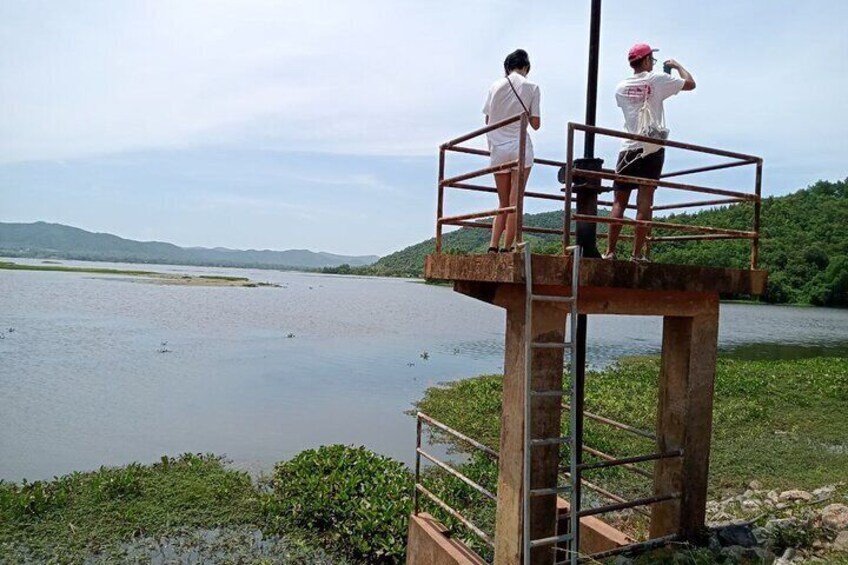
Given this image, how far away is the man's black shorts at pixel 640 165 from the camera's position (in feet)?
18.2

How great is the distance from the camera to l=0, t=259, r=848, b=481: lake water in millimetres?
16234

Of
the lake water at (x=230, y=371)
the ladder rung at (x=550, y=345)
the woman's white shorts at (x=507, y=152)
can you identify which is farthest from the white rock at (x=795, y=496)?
the lake water at (x=230, y=371)

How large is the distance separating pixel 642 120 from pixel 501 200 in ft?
4.90

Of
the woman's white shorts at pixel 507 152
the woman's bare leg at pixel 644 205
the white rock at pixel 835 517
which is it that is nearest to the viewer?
the woman's white shorts at pixel 507 152

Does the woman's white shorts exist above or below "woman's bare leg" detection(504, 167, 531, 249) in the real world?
above

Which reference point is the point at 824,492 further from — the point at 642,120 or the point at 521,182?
the point at 521,182

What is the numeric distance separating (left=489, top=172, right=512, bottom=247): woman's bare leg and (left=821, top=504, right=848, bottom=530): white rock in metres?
4.89

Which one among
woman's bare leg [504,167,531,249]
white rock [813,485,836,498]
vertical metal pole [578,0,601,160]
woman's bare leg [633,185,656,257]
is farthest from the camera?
white rock [813,485,836,498]

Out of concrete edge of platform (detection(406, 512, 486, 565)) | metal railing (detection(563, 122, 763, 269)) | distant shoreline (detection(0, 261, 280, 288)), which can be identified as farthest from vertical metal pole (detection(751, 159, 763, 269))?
distant shoreline (detection(0, 261, 280, 288))

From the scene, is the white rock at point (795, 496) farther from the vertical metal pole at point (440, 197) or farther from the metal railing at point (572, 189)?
the vertical metal pole at point (440, 197)

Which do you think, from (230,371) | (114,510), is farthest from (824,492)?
(230,371)

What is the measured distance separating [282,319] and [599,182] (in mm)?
46371

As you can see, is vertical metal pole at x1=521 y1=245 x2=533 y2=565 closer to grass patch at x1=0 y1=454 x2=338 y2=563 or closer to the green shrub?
the green shrub

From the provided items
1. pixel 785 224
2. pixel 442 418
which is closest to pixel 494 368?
pixel 442 418
